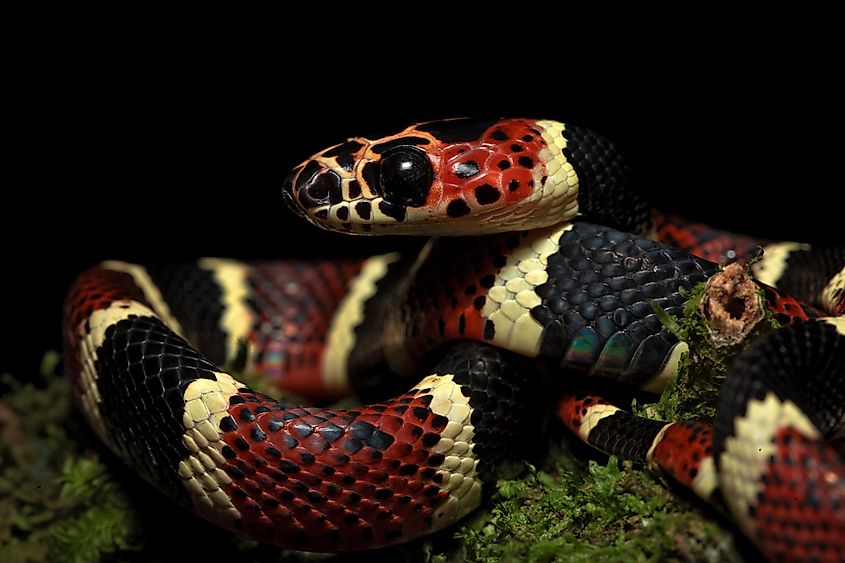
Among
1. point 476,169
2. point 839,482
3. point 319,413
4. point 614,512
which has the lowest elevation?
point 614,512

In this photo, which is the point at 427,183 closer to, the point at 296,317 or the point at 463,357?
the point at 463,357

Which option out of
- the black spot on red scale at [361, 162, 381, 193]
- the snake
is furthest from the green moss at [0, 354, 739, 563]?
the black spot on red scale at [361, 162, 381, 193]

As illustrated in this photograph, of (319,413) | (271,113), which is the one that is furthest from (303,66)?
(319,413)

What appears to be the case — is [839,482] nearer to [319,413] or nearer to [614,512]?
[614,512]

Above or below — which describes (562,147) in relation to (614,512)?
above

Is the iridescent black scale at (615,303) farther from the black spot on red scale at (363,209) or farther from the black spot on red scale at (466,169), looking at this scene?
the black spot on red scale at (363,209)

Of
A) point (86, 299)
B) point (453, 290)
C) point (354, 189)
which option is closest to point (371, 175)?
point (354, 189)

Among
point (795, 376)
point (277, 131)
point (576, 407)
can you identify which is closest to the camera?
point (795, 376)

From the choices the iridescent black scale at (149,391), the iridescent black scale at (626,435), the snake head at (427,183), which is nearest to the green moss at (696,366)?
the iridescent black scale at (626,435)
